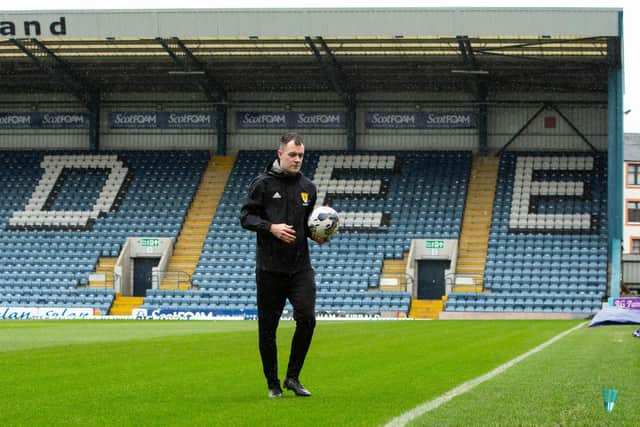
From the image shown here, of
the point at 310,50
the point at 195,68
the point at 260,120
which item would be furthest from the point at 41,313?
the point at 260,120

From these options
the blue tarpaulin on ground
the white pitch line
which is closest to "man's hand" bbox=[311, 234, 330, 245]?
the white pitch line

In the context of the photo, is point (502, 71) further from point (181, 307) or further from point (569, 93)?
point (181, 307)

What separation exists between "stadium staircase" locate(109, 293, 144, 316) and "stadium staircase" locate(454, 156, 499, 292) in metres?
11.6

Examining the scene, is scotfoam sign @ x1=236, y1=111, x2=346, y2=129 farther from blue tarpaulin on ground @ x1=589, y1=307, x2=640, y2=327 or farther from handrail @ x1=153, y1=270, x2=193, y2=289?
blue tarpaulin on ground @ x1=589, y1=307, x2=640, y2=327

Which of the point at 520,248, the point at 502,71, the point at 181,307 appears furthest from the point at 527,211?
the point at 181,307

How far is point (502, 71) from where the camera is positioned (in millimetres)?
44156

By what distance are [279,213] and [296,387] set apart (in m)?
1.39

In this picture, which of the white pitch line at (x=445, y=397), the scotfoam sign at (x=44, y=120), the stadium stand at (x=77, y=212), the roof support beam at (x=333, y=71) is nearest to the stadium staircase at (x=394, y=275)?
the roof support beam at (x=333, y=71)

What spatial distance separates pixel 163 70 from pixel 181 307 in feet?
34.4

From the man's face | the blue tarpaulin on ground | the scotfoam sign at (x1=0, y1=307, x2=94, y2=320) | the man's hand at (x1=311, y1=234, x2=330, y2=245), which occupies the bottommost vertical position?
the scotfoam sign at (x1=0, y1=307, x2=94, y2=320)

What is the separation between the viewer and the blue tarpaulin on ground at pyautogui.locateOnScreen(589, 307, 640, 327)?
27.4 metres

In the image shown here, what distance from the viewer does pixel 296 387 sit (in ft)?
30.3

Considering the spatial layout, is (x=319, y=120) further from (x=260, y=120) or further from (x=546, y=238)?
(x=546, y=238)

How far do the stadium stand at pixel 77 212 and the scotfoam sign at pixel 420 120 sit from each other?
24.7ft
